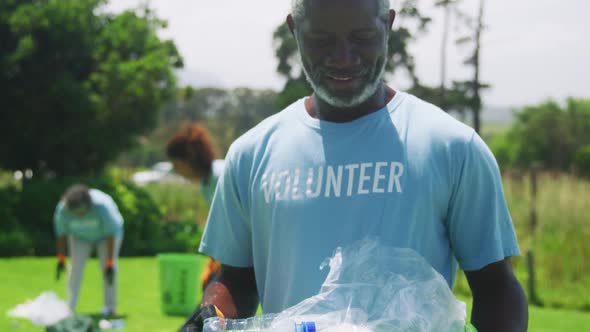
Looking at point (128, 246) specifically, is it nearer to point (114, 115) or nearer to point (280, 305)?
point (114, 115)

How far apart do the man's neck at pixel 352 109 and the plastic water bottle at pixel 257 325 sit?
1.78 feet

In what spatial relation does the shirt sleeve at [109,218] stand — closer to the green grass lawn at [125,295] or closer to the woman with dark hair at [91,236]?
the woman with dark hair at [91,236]

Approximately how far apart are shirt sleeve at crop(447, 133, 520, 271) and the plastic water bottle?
45cm

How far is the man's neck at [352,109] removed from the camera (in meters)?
2.02

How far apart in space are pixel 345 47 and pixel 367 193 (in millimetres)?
351

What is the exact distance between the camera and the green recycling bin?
9359 millimetres

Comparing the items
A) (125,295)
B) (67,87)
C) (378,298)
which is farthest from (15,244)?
(378,298)

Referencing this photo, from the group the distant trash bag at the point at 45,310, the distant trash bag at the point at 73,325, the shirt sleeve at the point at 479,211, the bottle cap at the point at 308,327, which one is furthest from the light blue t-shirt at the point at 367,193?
the distant trash bag at the point at 45,310

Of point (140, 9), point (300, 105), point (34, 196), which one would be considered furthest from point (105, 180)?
point (300, 105)

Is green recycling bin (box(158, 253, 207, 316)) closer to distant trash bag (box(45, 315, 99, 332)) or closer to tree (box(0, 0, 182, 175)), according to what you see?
distant trash bag (box(45, 315, 99, 332))

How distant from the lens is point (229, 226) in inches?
85.5

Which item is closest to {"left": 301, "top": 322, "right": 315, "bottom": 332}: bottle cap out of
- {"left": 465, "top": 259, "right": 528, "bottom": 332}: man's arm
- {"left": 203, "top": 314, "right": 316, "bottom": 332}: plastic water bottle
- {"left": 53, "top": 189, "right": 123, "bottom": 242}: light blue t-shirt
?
{"left": 203, "top": 314, "right": 316, "bottom": 332}: plastic water bottle

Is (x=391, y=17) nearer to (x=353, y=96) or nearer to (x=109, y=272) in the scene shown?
(x=353, y=96)

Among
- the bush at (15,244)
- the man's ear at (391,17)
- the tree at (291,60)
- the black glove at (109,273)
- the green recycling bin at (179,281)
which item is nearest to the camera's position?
the man's ear at (391,17)
